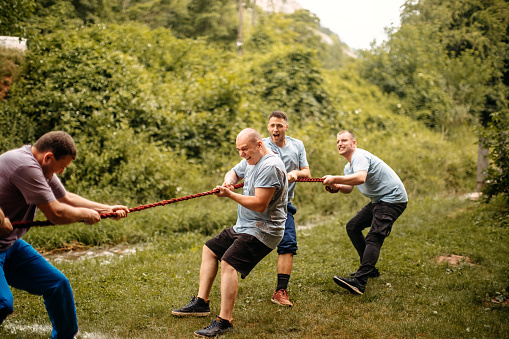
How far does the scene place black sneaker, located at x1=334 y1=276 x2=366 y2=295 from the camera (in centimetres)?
555

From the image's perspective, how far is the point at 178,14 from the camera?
23.2 metres

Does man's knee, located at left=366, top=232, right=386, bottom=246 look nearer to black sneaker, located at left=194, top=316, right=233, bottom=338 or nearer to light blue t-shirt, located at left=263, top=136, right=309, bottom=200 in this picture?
light blue t-shirt, located at left=263, top=136, right=309, bottom=200

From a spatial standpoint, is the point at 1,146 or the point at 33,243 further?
the point at 1,146

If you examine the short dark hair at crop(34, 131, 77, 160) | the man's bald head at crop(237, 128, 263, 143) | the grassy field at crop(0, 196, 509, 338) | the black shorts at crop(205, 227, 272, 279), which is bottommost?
the grassy field at crop(0, 196, 509, 338)

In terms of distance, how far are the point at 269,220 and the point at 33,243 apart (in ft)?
18.1

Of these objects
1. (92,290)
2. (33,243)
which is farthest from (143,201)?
(92,290)

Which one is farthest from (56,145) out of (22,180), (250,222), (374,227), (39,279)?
(374,227)

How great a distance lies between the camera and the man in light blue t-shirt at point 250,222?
4.27 meters

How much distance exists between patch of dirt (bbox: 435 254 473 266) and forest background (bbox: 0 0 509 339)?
11 cm

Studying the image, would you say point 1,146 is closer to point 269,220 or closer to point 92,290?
point 92,290

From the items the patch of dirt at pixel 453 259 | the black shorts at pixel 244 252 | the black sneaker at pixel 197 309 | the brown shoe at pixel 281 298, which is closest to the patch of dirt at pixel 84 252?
the black sneaker at pixel 197 309

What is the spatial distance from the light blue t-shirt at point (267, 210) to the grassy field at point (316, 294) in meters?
0.97

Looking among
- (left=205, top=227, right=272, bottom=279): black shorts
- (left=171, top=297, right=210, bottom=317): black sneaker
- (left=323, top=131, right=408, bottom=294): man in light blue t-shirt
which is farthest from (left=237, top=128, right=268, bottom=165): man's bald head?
(left=171, top=297, right=210, bottom=317): black sneaker

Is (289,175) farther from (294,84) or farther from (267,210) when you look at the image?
(294,84)
